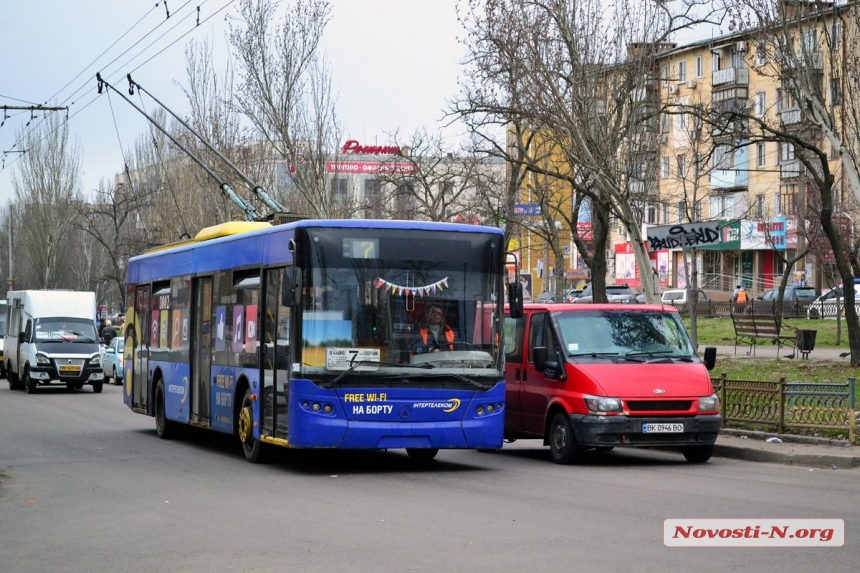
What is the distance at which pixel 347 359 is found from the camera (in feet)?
46.2

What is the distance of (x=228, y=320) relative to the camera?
16.8 metres

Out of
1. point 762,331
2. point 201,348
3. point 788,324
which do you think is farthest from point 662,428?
point 788,324

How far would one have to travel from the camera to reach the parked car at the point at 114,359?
4144 cm

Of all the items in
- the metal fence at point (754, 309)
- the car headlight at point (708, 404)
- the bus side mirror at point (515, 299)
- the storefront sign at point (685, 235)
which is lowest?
the car headlight at point (708, 404)

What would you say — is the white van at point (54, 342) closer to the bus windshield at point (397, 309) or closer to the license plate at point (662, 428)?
the bus windshield at point (397, 309)

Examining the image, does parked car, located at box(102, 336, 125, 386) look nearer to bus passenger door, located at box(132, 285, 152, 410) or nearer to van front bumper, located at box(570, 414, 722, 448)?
bus passenger door, located at box(132, 285, 152, 410)

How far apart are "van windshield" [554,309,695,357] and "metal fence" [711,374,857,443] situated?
1.66 m

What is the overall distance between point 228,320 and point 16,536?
23.2 ft

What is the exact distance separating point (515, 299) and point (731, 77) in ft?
205

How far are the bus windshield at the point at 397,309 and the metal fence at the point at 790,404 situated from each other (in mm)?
4467

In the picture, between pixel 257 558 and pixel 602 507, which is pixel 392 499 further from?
pixel 257 558

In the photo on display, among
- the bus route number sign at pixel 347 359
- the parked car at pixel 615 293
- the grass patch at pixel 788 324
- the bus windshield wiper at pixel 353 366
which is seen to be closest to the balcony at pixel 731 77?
the parked car at pixel 615 293

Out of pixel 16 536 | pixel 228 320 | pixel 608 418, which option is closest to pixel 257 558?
pixel 16 536

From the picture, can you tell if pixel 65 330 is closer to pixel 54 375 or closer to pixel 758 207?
pixel 54 375
